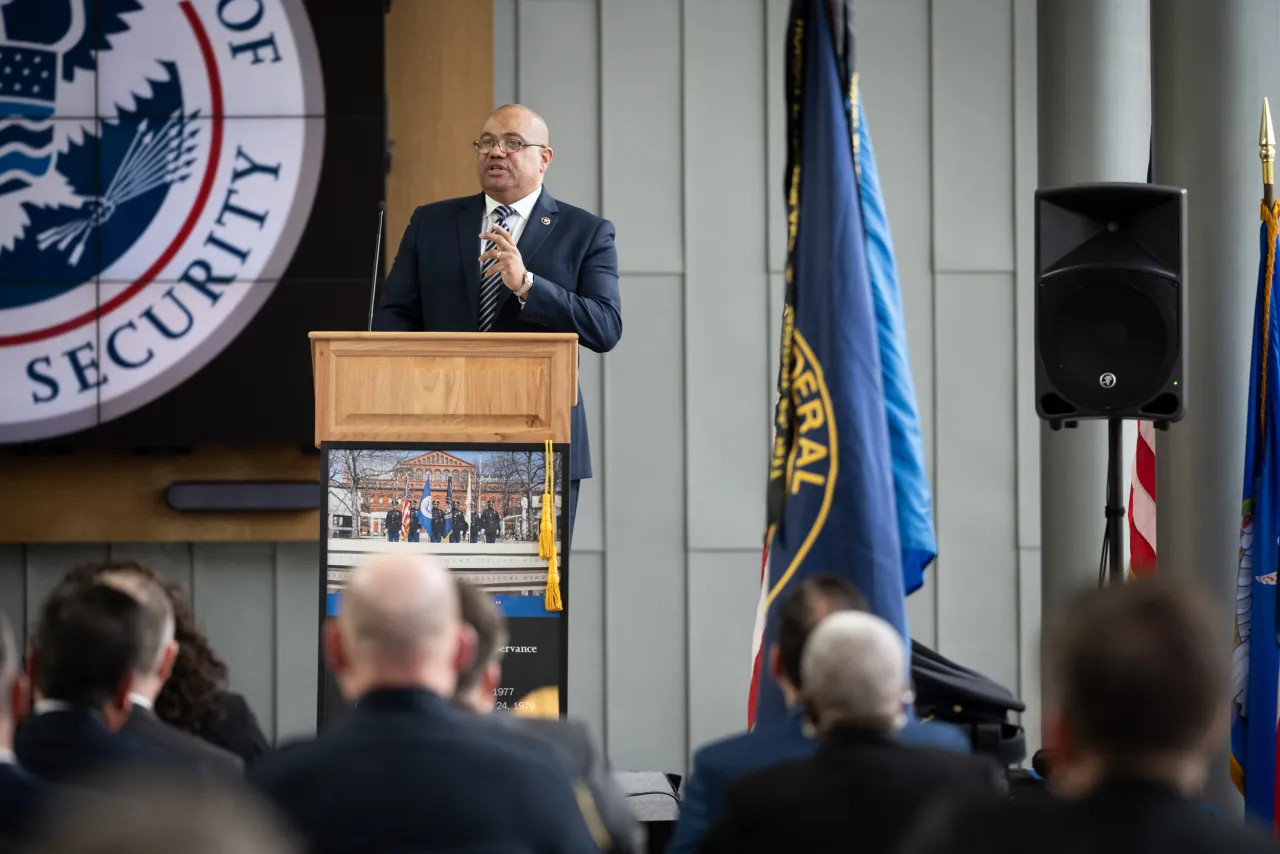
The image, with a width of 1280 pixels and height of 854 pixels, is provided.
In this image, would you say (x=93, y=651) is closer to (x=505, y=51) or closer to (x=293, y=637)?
(x=293, y=637)

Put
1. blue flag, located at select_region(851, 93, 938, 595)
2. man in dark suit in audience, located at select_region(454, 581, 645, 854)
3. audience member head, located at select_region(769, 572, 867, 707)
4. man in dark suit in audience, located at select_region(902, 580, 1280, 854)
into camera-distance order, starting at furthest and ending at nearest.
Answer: blue flag, located at select_region(851, 93, 938, 595) → audience member head, located at select_region(769, 572, 867, 707) → man in dark suit in audience, located at select_region(454, 581, 645, 854) → man in dark suit in audience, located at select_region(902, 580, 1280, 854)

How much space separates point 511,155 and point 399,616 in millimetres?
2281

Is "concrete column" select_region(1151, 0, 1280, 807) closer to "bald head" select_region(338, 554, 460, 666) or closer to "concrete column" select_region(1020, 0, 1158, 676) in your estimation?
"concrete column" select_region(1020, 0, 1158, 676)

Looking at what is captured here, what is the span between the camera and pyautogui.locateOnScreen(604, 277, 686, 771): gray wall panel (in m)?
5.68

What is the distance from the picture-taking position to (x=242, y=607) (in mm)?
5508

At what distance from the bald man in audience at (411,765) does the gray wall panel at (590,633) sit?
151 inches

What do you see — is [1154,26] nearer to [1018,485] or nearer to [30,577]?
[1018,485]

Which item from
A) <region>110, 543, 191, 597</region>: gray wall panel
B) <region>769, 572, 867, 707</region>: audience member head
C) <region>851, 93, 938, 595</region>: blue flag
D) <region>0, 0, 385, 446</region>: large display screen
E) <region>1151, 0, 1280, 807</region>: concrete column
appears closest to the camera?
<region>769, 572, 867, 707</region>: audience member head

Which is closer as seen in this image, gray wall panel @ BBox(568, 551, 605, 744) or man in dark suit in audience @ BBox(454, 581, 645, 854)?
man in dark suit in audience @ BBox(454, 581, 645, 854)

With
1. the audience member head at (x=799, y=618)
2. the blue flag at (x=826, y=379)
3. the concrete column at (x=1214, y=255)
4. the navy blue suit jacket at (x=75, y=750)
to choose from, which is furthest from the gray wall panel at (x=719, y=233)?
the navy blue suit jacket at (x=75, y=750)

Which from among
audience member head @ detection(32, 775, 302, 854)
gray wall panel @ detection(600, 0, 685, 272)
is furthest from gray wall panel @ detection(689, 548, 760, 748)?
audience member head @ detection(32, 775, 302, 854)

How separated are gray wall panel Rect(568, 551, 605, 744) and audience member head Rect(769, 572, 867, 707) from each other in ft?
10.9

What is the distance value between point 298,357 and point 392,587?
3503 millimetres

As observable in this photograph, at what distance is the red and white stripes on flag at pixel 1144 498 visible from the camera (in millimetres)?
4789
